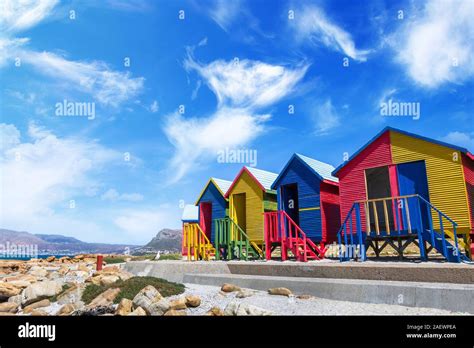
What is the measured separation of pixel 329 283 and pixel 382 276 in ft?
4.54

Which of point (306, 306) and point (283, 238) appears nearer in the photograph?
point (306, 306)

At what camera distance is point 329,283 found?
860 centimetres

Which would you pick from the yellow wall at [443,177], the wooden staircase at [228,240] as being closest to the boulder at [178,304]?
the wooden staircase at [228,240]

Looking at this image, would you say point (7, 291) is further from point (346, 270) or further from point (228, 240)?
point (346, 270)

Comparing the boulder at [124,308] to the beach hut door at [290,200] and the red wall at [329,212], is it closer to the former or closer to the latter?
the red wall at [329,212]

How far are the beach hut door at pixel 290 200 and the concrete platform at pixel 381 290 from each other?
7.73 m

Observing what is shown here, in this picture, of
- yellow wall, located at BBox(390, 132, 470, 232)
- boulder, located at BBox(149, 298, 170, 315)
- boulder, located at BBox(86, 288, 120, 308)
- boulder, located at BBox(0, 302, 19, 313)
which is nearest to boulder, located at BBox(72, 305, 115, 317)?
boulder, located at BBox(86, 288, 120, 308)

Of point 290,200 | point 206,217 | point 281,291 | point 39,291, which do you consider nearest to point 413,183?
point 290,200

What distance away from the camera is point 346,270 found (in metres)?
9.27

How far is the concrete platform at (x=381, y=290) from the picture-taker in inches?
265

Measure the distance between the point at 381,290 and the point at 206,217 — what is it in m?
15.4

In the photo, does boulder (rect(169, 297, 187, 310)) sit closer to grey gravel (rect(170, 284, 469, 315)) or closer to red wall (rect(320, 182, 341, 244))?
grey gravel (rect(170, 284, 469, 315))
